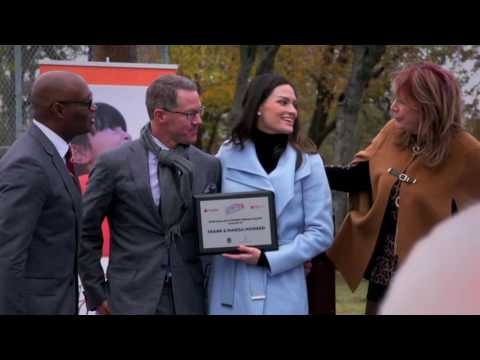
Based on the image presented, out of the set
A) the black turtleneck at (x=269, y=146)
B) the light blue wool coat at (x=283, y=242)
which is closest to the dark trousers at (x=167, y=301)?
the light blue wool coat at (x=283, y=242)

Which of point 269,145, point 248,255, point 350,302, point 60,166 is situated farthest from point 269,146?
point 350,302

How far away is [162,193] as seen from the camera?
3641 millimetres

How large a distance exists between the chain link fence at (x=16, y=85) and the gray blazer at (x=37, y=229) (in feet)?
12.5

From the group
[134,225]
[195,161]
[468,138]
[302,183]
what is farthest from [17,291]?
[468,138]

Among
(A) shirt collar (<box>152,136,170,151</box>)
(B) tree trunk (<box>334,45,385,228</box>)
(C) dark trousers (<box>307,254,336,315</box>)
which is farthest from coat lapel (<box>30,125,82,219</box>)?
(B) tree trunk (<box>334,45,385,228</box>)

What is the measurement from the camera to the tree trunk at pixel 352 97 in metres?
15.3

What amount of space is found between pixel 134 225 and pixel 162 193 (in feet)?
0.73

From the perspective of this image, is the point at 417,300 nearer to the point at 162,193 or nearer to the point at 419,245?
the point at 419,245

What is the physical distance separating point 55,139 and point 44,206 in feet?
1.24

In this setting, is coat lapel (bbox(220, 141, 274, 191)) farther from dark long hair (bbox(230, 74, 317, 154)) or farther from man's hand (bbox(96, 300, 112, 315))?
man's hand (bbox(96, 300, 112, 315))

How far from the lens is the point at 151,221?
3627 millimetres

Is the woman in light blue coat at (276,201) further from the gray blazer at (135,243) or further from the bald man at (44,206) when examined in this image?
the bald man at (44,206)

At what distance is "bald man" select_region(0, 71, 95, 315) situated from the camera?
312 cm

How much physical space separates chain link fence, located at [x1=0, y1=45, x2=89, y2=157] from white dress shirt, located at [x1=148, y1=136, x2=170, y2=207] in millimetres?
3618
